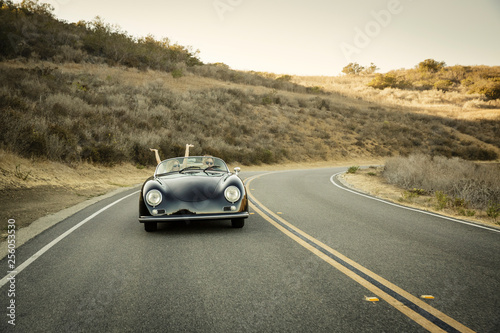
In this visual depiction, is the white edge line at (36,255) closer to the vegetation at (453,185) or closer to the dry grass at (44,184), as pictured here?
the dry grass at (44,184)

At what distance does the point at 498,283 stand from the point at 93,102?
25.6 m

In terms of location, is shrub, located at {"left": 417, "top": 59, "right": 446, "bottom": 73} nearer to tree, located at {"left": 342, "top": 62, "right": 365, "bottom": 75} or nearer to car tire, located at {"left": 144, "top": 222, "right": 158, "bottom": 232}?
tree, located at {"left": 342, "top": 62, "right": 365, "bottom": 75}

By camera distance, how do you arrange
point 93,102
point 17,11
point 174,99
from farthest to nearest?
point 17,11 → point 174,99 → point 93,102

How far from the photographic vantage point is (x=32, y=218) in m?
6.71

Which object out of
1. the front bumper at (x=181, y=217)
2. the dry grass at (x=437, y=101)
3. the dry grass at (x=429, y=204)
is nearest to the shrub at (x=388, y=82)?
the dry grass at (x=437, y=101)

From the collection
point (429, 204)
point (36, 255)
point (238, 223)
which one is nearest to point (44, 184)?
point (36, 255)

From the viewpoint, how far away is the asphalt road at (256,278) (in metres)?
2.61

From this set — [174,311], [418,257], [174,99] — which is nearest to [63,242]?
[174,311]

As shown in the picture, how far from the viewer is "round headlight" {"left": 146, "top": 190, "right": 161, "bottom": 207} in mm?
5199

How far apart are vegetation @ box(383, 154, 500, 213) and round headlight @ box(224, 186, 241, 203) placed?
590 cm

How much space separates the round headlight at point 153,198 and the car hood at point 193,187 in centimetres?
19

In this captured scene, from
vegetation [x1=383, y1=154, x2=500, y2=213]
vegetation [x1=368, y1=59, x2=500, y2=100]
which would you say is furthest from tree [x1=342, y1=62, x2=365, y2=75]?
vegetation [x1=383, y1=154, x2=500, y2=213]

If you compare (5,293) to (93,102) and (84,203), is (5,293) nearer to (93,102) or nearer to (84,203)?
(84,203)

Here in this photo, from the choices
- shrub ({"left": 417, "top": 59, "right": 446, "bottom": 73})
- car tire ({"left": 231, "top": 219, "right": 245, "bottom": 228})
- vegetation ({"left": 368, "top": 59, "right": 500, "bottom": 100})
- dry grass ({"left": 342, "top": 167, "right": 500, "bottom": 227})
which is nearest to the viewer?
car tire ({"left": 231, "top": 219, "right": 245, "bottom": 228})
